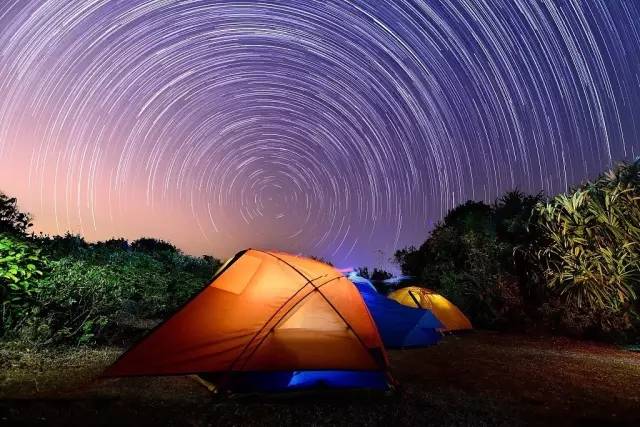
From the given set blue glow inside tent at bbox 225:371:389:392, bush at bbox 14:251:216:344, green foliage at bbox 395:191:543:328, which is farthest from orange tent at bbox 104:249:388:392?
green foliage at bbox 395:191:543:328

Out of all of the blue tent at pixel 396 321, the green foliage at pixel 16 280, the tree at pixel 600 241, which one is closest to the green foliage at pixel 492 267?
the tree at pixel 600 241

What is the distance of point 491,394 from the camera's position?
6438 millimetres

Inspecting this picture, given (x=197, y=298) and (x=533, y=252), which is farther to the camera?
(x=533, y=252)

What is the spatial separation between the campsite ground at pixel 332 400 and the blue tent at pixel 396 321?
2.22 meters

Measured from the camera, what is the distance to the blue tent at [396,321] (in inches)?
424

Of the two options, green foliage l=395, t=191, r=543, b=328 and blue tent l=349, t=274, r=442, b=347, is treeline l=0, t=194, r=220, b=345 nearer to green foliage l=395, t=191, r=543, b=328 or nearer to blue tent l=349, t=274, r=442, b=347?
blue tent l=349, t=274, r=442, b=347

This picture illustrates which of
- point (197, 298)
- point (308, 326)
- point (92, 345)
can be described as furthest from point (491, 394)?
point (92, 345)

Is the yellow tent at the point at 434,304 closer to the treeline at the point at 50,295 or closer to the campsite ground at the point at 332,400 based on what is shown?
the campsite ground at the point at 332,400

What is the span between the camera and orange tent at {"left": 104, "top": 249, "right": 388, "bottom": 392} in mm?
5492

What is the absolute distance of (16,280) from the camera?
24.8 ft

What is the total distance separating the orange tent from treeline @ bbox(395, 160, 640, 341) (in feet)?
33.8

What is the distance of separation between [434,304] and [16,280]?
11408mm

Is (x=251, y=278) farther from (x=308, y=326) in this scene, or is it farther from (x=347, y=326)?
(x=347, y=326)

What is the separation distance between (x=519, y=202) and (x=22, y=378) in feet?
70.3
